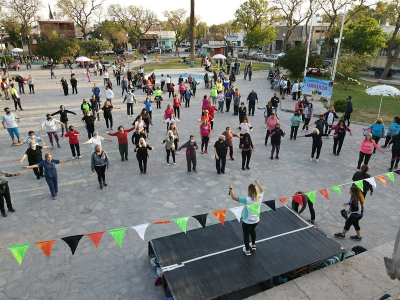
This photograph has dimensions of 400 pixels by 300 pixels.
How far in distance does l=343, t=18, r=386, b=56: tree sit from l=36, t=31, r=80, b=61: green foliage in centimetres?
3553

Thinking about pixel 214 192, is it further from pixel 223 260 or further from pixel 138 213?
pixel 223 260

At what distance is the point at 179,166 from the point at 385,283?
7310 millimetres

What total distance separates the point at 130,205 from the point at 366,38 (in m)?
34.2

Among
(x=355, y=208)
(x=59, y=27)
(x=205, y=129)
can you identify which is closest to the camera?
(x=355, y=208)

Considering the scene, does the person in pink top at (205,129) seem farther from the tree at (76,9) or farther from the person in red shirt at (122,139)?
the tree at (76,9)

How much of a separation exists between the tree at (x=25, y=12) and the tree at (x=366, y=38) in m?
51.4

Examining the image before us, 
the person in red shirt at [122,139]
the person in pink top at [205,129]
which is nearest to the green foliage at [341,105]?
the person in pink top at [205,129]

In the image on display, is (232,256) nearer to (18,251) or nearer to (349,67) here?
(18,251)

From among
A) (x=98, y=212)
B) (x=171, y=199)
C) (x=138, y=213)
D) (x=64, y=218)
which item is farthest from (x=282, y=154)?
(x=64, y=218)

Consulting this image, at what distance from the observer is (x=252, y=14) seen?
5081 cm

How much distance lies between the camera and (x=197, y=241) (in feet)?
21.6

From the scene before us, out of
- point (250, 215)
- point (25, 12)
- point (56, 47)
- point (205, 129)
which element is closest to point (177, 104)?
point (205, 129)

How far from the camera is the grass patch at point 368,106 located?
18.0 m

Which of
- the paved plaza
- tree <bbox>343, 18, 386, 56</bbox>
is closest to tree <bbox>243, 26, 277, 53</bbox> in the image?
tree <bbox>343, 18, 386, 56</bbox>
